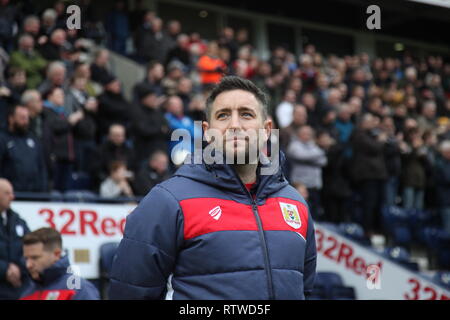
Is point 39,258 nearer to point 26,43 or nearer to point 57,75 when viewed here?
point 57,75

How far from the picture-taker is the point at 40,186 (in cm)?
725

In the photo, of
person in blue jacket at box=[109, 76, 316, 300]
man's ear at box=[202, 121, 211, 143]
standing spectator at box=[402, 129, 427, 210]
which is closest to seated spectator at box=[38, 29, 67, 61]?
standing spectator at box=[402, 129, 427, 210]

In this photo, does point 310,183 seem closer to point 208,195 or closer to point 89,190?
point 89,190

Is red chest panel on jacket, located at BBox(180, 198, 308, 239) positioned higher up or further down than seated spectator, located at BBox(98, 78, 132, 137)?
further down

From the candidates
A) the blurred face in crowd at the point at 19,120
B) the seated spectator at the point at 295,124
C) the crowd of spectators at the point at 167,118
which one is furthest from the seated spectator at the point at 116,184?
the seated spectator at the point at 295,124

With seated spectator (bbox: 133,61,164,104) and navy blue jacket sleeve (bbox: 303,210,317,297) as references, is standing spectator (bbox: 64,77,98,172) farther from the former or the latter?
navy blue jacket sleeve (bbox: 303,210,317,297)

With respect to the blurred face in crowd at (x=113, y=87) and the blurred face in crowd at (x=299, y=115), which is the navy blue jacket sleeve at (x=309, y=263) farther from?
the blurred face in crowd at (x=299, y=115)

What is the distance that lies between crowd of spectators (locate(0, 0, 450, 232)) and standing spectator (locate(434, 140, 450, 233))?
0.02 m

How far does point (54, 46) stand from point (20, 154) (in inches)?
113

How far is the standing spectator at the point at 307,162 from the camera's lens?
29.9ft

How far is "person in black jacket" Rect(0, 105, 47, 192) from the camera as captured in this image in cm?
698
